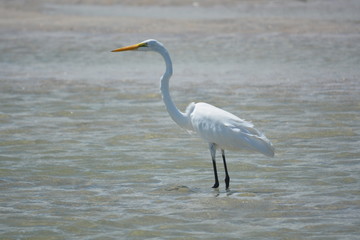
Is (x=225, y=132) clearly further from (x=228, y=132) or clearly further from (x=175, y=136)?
(x=175, y=136)

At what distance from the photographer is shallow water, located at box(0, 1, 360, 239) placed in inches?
225

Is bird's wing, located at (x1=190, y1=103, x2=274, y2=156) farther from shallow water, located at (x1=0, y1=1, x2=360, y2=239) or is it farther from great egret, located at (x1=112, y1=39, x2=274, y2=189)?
shallow water, located at (x1=0, y1=1, x2=360, y2=239)

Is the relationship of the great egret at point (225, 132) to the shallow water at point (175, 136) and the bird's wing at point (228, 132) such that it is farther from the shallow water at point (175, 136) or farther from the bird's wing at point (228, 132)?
the shallow water at point (175, 136)

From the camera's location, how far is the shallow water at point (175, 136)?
5.72 meters

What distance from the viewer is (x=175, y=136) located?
8.97 m

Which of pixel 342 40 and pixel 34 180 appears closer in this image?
pixel 34 180

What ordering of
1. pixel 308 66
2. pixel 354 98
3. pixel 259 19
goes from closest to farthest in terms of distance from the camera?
1. pixel 354 98
2. pixel 308 66
3. pixel 259 19

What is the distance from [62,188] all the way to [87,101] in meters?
4.70

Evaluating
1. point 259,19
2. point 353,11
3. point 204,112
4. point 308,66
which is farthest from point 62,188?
point 353,11

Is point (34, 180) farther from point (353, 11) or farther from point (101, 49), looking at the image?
point (353, 11)

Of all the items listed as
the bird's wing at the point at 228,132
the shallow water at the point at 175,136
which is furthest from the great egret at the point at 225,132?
the shallow water at the point at 175,136

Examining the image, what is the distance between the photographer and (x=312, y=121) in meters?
9.48

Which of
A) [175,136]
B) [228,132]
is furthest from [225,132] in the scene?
[175,136]

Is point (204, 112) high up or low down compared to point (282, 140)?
up
